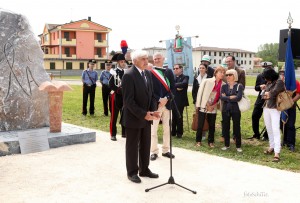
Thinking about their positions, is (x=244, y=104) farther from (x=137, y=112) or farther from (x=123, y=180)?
(x=123, y=180)

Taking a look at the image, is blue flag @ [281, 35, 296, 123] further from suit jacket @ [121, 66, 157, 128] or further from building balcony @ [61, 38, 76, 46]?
building balcony @ [61, 38, 76, 46]

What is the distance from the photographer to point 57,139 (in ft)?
23.9

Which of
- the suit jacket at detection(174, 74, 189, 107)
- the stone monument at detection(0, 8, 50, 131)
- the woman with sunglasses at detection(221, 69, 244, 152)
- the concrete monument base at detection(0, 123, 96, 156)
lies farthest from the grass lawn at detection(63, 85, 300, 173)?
the stone monument at detection(0, 8, 50, 131)

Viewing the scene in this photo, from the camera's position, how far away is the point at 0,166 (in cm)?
585

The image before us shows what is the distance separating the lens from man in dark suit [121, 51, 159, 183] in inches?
197

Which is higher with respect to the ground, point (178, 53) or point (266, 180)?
point (178, 53)

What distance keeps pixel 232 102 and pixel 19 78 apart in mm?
4638

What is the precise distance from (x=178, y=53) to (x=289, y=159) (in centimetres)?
1100

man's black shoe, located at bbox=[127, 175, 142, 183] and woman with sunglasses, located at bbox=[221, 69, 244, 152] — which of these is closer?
man's black shoe, located at bbox=[127, 175, 142, 183]

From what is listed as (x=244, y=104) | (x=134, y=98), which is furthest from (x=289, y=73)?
(x=134, y=98)

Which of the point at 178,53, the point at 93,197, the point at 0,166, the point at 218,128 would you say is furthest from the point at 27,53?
the point at 178,53

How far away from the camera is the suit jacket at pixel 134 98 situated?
499 centimetres

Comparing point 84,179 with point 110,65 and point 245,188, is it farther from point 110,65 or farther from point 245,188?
point 110,65

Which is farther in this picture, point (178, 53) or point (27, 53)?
point (178, 53)
